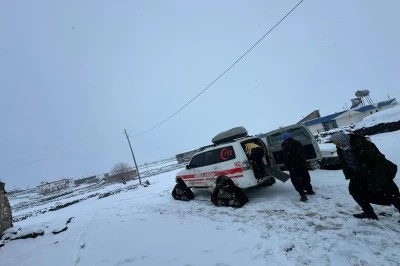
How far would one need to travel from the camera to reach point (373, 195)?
449cm

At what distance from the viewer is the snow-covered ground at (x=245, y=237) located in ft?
13.1

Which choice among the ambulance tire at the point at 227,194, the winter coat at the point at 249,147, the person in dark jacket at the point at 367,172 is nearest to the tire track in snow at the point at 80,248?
the ambulance tire at the point at 227,194

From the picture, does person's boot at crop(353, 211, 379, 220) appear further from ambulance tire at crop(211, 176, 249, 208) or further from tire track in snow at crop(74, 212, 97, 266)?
tire track in snow at crop(74, 212, 97, 266)

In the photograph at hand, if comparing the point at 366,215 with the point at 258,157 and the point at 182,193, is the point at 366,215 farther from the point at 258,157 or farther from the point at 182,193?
the point at 182,193

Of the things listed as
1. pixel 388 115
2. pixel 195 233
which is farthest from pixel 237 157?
pixel 388 115

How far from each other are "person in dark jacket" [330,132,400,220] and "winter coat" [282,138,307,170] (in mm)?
2103

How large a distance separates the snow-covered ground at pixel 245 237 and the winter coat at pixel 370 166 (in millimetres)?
727

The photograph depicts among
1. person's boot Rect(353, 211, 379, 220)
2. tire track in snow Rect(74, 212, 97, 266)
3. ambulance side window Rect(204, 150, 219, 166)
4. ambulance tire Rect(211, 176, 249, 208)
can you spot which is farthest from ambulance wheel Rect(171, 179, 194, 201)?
person's boot Rect(353, 211, 379, 220)

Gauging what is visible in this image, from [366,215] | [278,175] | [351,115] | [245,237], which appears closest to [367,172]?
[366,215]

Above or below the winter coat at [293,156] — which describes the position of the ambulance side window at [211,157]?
above

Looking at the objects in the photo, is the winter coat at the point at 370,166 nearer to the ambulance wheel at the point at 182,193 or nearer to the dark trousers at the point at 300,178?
the dark trousers at the point at 300,178

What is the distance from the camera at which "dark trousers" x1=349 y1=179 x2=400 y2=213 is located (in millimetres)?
4281

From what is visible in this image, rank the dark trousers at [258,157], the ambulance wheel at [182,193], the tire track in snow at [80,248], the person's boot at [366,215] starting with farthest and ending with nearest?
the ambulance wheel at [182,193], the dark trousers at [258,157], the tire track in snow at [80,248], the person's boot at [366,215]

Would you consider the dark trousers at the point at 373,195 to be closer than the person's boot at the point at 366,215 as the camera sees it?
Yes
